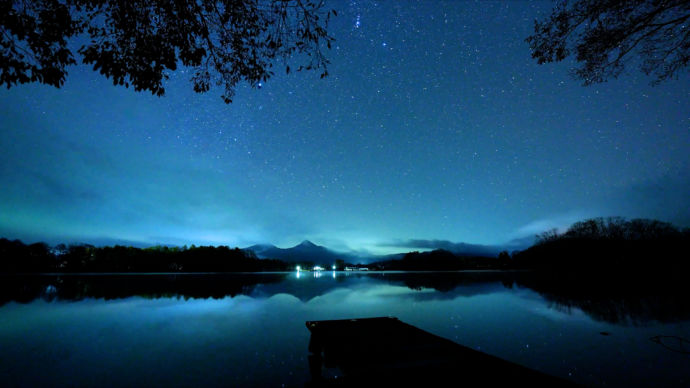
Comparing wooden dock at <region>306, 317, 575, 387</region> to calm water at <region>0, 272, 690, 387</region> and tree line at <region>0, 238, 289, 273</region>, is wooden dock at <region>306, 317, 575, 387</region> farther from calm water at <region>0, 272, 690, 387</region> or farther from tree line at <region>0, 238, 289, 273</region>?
tree line at <region>0, 238, 289, 273</region>

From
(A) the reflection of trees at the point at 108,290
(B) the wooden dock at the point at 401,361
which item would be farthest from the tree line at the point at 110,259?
(B) the wooden dock at the point at 401,361

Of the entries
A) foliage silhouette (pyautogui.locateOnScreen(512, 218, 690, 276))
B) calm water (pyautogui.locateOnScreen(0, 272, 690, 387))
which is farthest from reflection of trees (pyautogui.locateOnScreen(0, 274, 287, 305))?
foliage silhouette (pyautogui.locateOnScreen(512, 218, 690, 276))

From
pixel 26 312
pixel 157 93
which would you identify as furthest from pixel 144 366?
pixel 26 312

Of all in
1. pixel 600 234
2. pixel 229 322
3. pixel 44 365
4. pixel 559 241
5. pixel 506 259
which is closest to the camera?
pixel 44 365

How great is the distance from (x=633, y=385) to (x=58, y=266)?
14899 centimetres

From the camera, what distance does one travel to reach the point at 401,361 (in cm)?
586

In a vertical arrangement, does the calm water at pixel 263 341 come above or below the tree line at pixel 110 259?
below

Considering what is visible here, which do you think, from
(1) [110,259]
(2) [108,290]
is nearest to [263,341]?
(2) [108,290]

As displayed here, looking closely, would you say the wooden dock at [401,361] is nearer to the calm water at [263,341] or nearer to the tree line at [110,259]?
the calm water at [263,341]

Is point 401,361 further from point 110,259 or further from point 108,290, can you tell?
point 110,259

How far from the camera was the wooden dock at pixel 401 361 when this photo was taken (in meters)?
4.40

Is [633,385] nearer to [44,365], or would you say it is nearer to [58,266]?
[44,365]

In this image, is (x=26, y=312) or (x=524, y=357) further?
(x=26, y=312)

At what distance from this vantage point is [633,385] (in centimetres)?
730
